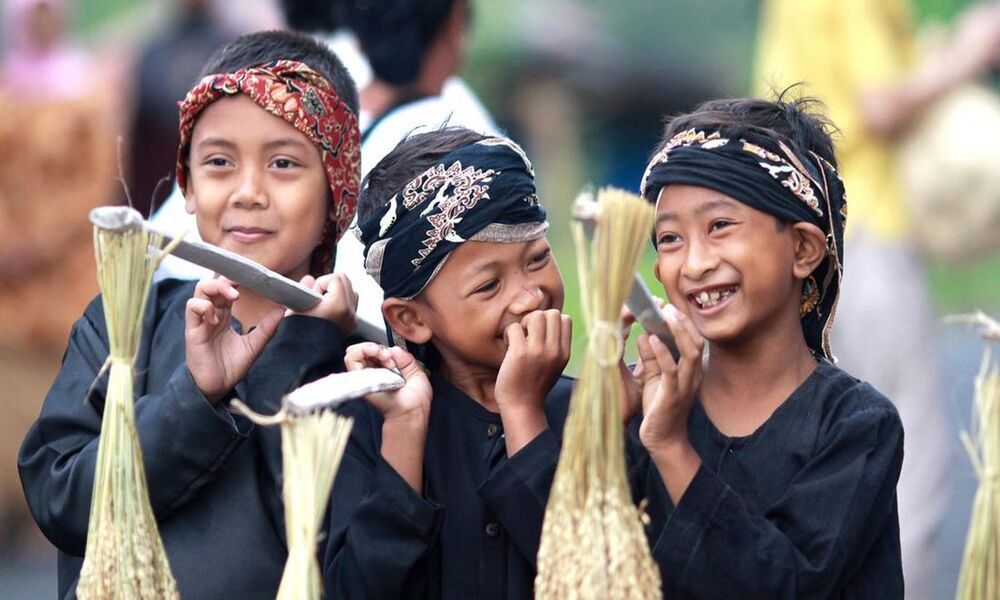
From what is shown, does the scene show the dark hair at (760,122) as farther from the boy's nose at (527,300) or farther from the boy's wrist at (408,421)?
the boy's wrist at (408,421)

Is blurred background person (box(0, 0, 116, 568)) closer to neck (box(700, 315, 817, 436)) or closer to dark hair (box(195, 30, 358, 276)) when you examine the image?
dark hair (box(195, 30, 358, 276))

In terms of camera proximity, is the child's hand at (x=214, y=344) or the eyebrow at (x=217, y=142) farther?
the eyebrow at (x=217, y=142)

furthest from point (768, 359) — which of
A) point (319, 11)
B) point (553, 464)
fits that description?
point (319, 11)

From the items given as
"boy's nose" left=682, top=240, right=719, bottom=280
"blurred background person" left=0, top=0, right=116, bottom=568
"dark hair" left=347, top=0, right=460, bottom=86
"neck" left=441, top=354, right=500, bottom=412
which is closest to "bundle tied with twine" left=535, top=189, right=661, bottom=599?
"boy's nose" left=682, top=240, right=719, bottom=280

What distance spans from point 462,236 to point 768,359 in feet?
1.92

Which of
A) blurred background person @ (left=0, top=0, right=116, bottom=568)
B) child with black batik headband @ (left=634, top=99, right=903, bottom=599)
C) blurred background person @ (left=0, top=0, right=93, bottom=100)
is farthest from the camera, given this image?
blurred background person @ (left=0, top=0, right=93, bottom=100)

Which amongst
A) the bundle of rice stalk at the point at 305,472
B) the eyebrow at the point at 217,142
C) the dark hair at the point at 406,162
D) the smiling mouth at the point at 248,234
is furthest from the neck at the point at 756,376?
the eyebrow at the point at 217,142

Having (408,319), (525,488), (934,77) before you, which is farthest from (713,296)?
(934,77)

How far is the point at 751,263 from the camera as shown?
2938 millimetres

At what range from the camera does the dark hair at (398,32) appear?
464 cm

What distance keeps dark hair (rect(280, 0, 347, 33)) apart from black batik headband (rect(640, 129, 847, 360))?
222 centimetres

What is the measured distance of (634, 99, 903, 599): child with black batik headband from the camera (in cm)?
273

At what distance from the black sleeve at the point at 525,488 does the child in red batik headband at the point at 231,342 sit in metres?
0.45

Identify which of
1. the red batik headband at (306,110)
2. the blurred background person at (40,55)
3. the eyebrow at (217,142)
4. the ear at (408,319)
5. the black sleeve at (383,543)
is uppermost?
the blurred background person at (40,55)
